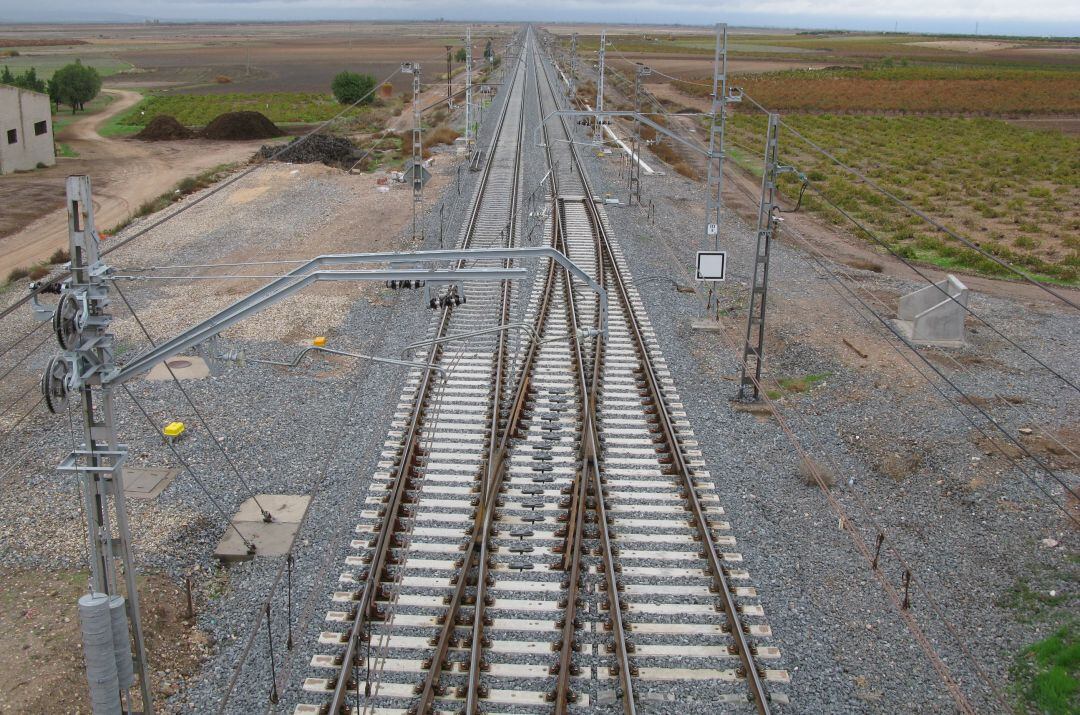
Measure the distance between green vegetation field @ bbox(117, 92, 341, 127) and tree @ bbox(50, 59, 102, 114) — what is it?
3136 millimetres

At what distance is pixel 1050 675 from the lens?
345 inches

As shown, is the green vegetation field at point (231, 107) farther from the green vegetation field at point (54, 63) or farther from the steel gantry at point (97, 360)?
the steel gantry at point (97, 360)

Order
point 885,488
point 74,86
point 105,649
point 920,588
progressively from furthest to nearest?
point 74,86 → point 885,488 → point 920,588 → point 105,649

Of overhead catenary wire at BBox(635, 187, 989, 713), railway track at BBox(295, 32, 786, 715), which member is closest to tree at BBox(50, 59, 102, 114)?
railway track at BBox(295, 32, 786, 715)

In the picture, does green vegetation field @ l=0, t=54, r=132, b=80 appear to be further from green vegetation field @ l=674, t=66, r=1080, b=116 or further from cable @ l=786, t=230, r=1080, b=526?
cable @ l=786, t=230, r=1080, b=526

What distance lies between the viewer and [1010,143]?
52562 millimetres

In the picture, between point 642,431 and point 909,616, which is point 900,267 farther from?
point 909,616

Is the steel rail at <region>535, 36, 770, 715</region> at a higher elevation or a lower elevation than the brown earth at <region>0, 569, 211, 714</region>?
higher

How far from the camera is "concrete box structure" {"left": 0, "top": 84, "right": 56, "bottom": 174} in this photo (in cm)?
3953

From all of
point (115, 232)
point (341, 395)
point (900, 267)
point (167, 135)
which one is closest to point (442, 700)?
point (341, 395)

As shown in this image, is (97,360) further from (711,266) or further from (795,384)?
(711,266)

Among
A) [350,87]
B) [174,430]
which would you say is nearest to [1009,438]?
[174,430]

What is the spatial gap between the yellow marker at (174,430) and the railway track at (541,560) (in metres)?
3.03

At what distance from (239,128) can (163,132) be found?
14.3ft
